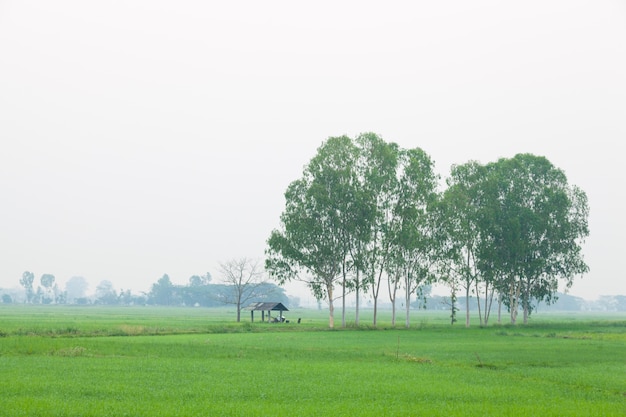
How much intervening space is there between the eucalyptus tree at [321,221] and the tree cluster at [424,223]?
147 mm

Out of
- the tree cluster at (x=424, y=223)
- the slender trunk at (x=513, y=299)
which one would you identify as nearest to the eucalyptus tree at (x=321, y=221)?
the tree cluster at (x=424, y=223)

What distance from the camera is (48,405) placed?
2391cm

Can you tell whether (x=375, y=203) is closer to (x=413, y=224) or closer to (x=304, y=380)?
(x=413, y=224)

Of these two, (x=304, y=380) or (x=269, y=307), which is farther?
(x=269, y=307)

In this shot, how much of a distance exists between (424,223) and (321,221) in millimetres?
15534

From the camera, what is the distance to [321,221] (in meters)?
93.1

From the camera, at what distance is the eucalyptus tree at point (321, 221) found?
302 feet

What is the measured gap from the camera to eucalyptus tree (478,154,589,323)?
320ft

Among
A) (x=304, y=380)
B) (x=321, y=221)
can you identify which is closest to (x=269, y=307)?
(x=321, y=221)

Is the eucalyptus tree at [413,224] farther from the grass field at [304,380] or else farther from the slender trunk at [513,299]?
the grass field at [304,380]

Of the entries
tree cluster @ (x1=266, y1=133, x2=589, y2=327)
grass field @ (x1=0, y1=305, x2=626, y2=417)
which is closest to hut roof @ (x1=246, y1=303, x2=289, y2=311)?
tree cluster @ (x1=266, y1=133, x2=589, y2=327)

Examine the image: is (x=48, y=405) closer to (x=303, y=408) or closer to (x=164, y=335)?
(x=303, y=408)

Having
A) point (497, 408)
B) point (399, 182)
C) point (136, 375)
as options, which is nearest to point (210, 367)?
point (136, 375)

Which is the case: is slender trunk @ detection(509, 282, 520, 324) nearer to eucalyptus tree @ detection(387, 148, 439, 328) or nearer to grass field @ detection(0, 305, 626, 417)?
eucalyptus tree @ detection(387, 148, 439, 328)
